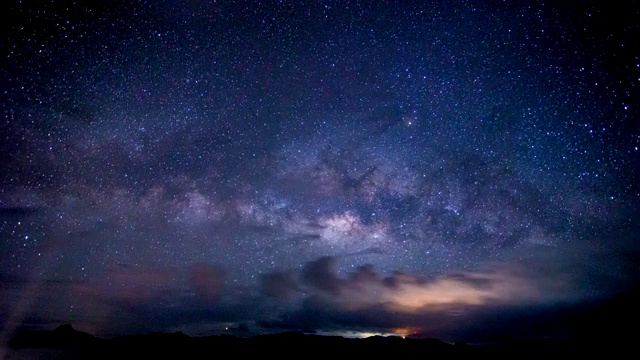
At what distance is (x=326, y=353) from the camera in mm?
101750

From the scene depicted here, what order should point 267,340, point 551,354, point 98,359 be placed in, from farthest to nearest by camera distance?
point 551,354 < point 267,340 < point 98,359

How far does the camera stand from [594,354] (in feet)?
377

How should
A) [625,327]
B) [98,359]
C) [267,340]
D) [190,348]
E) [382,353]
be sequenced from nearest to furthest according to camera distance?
[382,353]
[190,348]
[98,359]
[267,340]
[625,327]

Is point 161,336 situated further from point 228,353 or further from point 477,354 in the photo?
point 477,354

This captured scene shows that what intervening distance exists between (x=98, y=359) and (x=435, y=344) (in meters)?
120

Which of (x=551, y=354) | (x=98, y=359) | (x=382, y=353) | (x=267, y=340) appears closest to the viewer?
(x=382, y=353)

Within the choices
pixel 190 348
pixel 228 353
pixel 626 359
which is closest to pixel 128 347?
pixel 190 348

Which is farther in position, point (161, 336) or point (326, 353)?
point (161, 336)

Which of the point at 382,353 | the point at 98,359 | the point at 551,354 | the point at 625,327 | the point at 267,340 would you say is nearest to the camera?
the point at 382,353

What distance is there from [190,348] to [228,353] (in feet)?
58.4

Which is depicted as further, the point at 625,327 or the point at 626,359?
the point at 625,327

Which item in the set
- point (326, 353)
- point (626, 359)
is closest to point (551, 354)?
point (626, 359)

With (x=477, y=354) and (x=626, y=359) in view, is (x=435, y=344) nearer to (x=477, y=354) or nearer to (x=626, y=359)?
(x=477, y=354)

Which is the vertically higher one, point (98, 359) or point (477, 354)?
point (477, 354)
